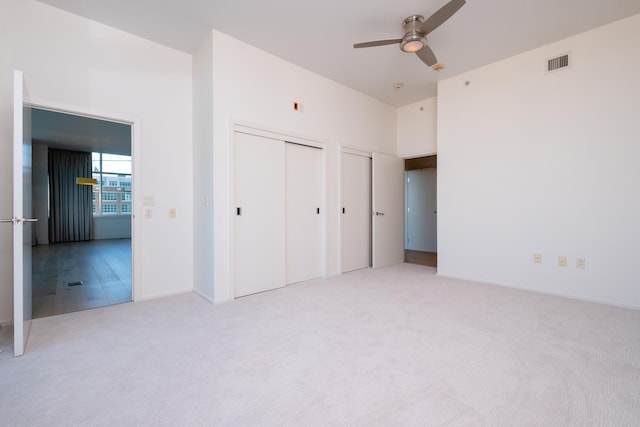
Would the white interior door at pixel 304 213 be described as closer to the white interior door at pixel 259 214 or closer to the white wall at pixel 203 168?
the white interior door at pixel 259 214

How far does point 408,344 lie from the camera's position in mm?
2053

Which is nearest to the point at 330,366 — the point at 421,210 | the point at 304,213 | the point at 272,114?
the point at 304,213

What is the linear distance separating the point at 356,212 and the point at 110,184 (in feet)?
30.6

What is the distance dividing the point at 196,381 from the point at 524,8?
410cm

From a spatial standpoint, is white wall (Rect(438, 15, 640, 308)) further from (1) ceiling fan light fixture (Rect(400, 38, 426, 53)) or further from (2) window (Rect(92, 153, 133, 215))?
(2) window (Rect(92, 153, 133, 215))

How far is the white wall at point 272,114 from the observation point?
299 cm

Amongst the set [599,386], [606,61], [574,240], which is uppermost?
[606,61]

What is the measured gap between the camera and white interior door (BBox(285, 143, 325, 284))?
373cm

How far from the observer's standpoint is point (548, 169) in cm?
329

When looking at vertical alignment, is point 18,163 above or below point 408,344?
above

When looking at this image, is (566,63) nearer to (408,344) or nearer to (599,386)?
(599,386)

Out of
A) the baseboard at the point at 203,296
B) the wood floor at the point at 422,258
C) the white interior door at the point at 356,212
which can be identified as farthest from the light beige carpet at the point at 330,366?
the wood floor at the point at 422,258

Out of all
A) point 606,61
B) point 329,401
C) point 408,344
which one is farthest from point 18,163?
point 606,61

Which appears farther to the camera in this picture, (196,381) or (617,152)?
(617,152)
